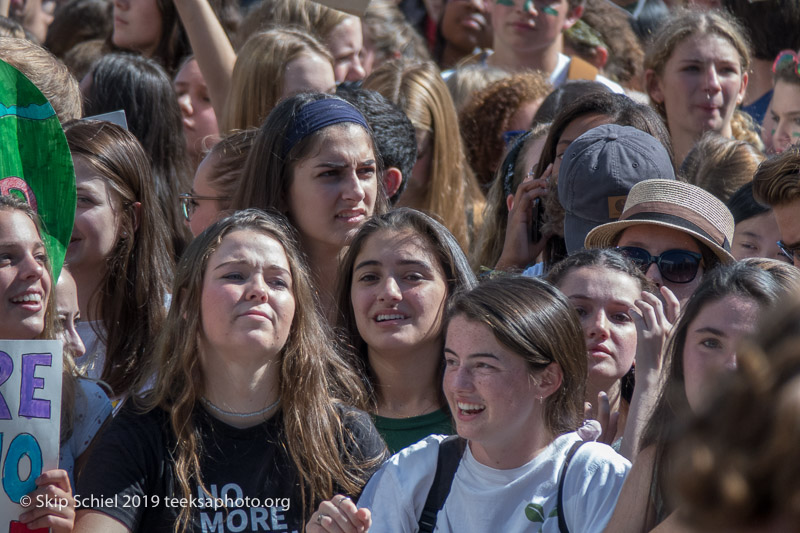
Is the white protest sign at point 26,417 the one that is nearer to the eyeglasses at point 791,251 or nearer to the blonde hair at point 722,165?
the eyeglasses at point 791,251

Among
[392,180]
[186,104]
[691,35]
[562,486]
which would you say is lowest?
[186,104]

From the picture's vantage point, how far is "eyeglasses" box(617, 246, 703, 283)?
3.34 meters

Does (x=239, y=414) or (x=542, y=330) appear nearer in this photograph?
(x=542, y=330)

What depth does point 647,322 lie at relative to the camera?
295 centimetres

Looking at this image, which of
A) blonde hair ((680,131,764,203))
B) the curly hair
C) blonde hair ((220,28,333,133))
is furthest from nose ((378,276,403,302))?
the curly hair

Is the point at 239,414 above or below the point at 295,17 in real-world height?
below

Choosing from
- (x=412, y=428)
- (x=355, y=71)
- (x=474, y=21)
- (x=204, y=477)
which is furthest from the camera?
(x=474, y=21)

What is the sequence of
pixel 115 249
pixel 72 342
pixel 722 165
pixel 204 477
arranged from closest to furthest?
pixel 204 477 → pixel 72 342 → pixel 115 249 → pixel 722 165

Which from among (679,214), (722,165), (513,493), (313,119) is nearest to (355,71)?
(313,119)

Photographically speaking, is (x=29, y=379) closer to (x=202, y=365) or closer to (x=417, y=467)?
(x=202, y=365)

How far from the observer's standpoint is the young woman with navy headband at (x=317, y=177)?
389 cm

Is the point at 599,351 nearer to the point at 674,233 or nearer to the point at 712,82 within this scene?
the point at 674,233

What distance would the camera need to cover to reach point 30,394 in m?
2.86

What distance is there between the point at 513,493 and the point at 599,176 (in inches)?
52.7
